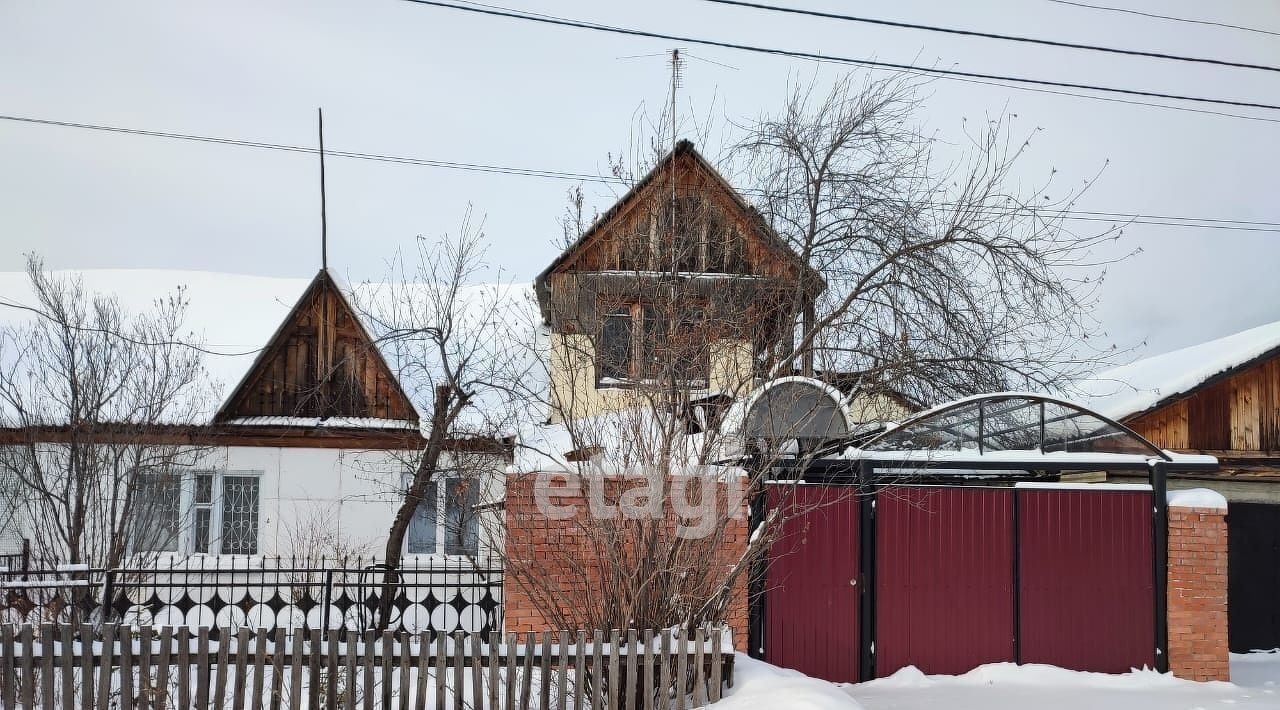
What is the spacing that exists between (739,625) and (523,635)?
6.03ft

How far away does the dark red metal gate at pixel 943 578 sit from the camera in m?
8.44

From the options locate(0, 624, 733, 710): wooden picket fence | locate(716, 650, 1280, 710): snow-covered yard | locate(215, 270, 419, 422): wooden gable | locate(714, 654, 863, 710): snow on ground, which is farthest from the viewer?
locate(215, 270, 419, 422): wooden gable

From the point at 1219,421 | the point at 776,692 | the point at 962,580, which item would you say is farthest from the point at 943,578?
the point at 1219,421

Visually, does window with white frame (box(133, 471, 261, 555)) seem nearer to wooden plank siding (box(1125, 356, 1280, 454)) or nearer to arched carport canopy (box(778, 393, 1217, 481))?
arched carport canopy (box(778, 393, 1217, 481))

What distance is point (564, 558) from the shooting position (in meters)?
7.11

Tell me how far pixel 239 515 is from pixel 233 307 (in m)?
5.86

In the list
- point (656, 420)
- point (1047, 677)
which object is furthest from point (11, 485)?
point (1047, 677)

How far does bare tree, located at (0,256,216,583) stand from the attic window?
5.92 m

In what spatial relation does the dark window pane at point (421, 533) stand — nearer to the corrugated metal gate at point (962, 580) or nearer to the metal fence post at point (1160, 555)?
the corrugated metal gate at point (962, 580)

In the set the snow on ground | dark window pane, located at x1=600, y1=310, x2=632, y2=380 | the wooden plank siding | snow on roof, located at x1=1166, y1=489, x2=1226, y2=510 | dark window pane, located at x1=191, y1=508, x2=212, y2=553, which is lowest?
dark window pane, located at x1=191, y1=508, x2=212, y2=553

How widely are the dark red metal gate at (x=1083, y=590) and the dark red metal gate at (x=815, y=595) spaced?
5.34ft

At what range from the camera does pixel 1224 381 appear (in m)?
12.5

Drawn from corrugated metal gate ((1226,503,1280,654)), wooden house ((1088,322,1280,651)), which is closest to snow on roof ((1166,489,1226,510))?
wooden house ((1088,322,1280,651))

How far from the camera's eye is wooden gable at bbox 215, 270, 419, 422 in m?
15.3
